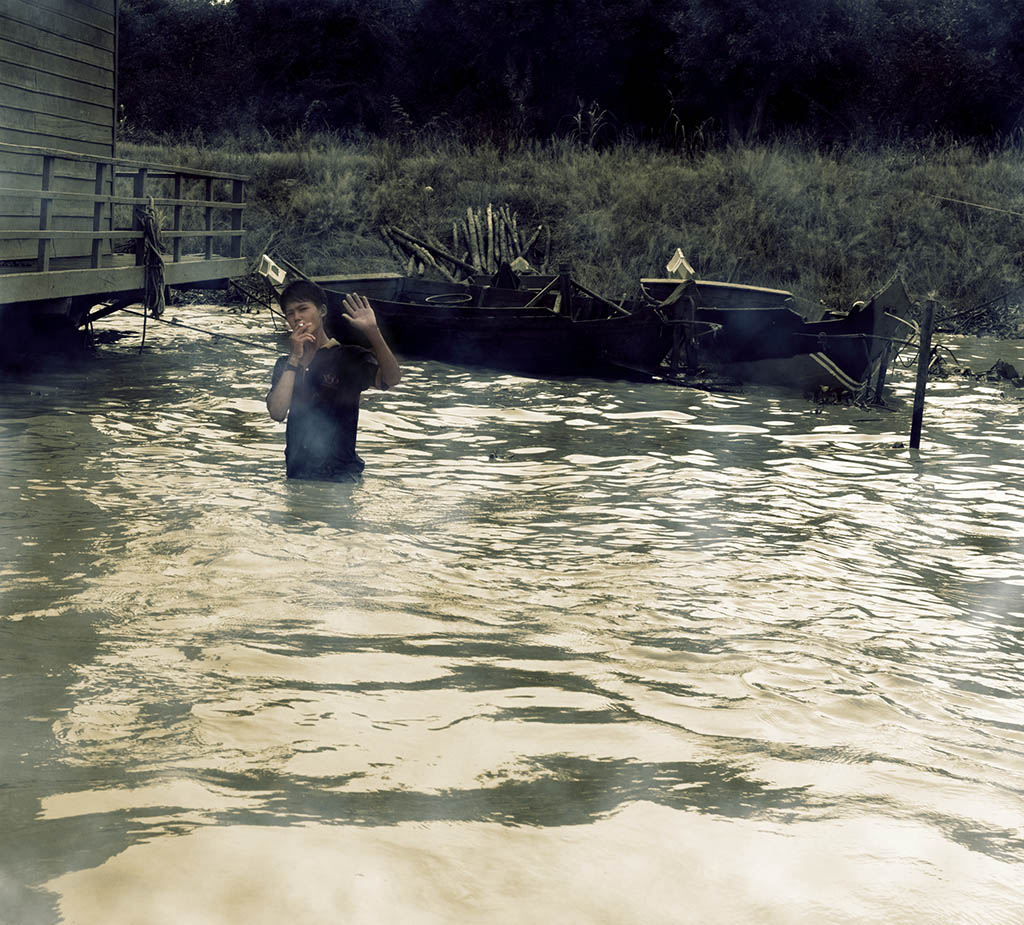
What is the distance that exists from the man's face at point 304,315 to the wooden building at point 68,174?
4.68 meters

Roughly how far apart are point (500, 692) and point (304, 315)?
3.47 meters

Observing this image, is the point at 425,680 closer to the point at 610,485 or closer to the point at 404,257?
the point at 610,485

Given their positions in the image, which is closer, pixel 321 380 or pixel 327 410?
pixel 321 380

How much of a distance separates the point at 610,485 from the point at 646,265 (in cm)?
1411

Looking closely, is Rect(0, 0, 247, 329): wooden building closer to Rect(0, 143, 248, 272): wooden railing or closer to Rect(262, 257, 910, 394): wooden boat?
Rect(0, 143, 248, 272): wooden railing

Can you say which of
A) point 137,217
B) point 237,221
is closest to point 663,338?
point 237,221

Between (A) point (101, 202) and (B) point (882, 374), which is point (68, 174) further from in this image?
(B) point (882, 374)

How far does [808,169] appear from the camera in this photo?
2497 cm

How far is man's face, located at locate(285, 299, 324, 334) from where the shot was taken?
7.07m

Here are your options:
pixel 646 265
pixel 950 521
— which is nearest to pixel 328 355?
pixel 950 521

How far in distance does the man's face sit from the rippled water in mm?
1118

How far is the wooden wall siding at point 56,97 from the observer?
12523mm

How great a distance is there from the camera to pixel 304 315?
7.13 m

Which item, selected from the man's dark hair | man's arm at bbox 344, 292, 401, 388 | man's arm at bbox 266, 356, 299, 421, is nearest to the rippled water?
man's arm at bbox 266, 356, 299, 421
